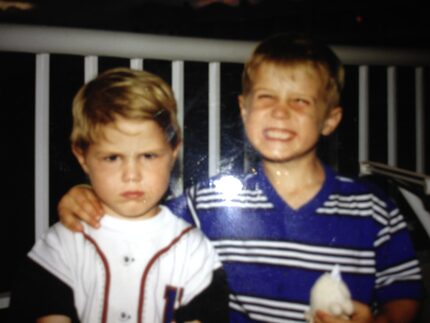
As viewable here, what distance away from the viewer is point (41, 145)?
689mm

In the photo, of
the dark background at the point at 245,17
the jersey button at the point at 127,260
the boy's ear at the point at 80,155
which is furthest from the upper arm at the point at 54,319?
the dark background at the point at 245,17

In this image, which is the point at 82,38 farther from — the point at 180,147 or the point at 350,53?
the point at 350,53

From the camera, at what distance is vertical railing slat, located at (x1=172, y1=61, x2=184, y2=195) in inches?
27.8

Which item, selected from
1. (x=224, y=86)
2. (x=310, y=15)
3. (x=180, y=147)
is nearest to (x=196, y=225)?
(x=180, y=147)

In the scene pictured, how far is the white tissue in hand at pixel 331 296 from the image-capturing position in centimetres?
66

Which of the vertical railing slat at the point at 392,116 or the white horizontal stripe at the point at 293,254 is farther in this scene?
the vertical railing slat at the point at 392,116

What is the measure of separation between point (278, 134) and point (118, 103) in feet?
0.79

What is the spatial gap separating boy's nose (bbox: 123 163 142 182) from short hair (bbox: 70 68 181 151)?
63mm

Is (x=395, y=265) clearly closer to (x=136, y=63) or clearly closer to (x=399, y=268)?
(x=399, y=268)

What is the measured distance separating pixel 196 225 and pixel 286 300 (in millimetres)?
182

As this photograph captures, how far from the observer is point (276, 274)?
0.70 metres

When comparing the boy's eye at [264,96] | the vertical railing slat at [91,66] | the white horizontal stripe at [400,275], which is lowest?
the white horizontal stripe at [400,275]

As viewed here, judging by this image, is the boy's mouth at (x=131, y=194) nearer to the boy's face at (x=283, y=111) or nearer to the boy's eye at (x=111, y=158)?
the boy's eye at (x=111, y=158)

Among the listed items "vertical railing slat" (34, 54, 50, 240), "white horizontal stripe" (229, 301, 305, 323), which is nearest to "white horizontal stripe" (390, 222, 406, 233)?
"white horizontal stripe" (229, 301, 305, 323)
